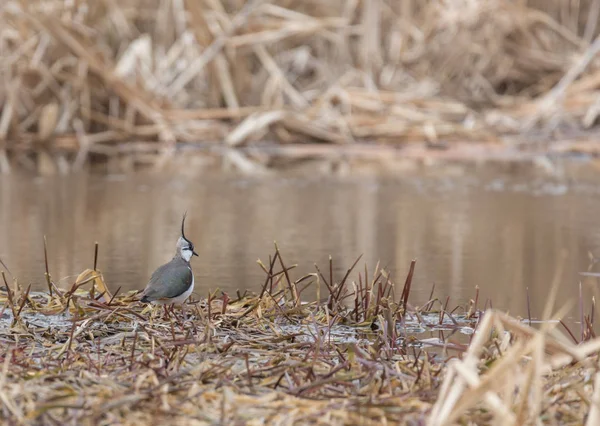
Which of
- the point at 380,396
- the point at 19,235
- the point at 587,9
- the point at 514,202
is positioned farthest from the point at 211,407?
the point at 587,9

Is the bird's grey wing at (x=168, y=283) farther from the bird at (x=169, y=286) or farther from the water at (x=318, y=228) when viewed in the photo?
the water at (x=318, y=228)

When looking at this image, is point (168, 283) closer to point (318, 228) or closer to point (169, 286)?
point (169, 286)

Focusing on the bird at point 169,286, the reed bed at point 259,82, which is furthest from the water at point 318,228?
the reed bed at point 259,82

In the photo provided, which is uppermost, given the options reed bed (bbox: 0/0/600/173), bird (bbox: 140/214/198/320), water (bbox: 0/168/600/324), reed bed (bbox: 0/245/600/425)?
reed bed (bbox: 0/0/600/173)

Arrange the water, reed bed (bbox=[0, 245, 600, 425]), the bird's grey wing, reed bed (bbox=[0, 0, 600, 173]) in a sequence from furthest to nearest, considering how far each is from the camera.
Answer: reed bed (bbox=[0, 0, 600, 173])
the water
the bird's grey wing
reed bed (bbox=[0, 245, 600, 425])

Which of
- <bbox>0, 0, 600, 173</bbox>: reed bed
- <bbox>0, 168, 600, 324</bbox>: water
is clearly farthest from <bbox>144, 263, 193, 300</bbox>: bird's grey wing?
<bbox>0, 0, 600, 173</bbox>: reed bed

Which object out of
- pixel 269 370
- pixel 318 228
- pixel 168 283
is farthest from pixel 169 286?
pixel 318 228

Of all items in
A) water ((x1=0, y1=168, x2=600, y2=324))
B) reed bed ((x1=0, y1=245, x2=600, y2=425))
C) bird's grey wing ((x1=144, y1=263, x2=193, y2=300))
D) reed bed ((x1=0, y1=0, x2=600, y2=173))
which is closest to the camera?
reed bed ((x1=0, y1=245, x2=600, y2=425))

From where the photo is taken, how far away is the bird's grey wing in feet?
12.3

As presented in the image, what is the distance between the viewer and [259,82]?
45.3ft

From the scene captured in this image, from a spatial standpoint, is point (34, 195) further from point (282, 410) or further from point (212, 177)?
point (282, 410)

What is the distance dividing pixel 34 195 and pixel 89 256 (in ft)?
9.91

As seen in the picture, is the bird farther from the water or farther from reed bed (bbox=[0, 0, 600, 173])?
reed bed (bbox=[0, 0, 600, 173])

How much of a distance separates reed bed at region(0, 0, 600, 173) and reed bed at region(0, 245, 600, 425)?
7.57 m
